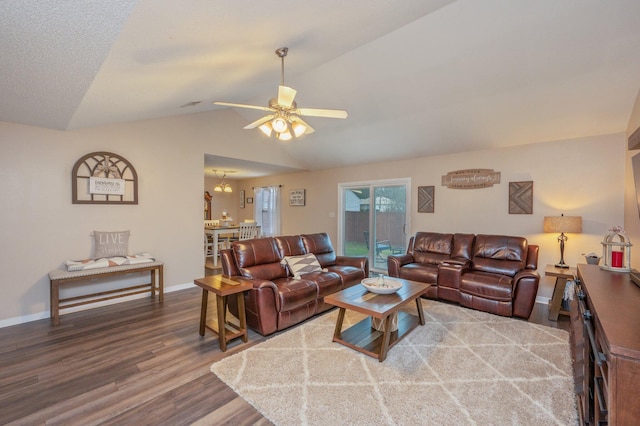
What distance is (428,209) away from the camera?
523 cm

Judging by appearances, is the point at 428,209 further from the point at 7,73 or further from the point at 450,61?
the point at 7,73

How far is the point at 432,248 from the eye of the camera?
4574 millimetres

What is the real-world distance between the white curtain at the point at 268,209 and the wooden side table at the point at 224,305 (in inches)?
192

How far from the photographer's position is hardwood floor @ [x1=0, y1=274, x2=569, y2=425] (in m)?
1.82

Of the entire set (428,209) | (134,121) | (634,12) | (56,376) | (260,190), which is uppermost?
(634,12)

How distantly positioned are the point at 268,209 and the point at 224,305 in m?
5.51

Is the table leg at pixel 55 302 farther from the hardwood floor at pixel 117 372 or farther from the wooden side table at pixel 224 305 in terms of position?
the wooden side table at pixel 224 305

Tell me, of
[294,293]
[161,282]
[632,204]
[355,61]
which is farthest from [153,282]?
[632,204]

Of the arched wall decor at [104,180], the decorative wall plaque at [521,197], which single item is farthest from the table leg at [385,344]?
the arched wall decor at [104,180]

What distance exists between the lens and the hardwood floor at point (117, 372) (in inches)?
71.6

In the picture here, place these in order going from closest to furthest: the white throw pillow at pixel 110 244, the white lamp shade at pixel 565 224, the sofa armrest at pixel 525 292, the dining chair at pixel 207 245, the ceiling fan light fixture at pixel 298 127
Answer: the ceiling fan light fixture at pixel 298 127 → the sofa armrest at pixel 525 292 → the white lamp shade at pixel 565 224 → the white throw pillow at pixel 110 244 → the dining chair at pixel 207 245

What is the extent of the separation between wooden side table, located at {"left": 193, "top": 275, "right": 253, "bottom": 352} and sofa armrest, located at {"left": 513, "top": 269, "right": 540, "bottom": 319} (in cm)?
312

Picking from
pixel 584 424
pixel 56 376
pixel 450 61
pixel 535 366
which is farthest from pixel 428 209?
pixel 56 376

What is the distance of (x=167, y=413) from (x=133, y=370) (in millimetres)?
714
